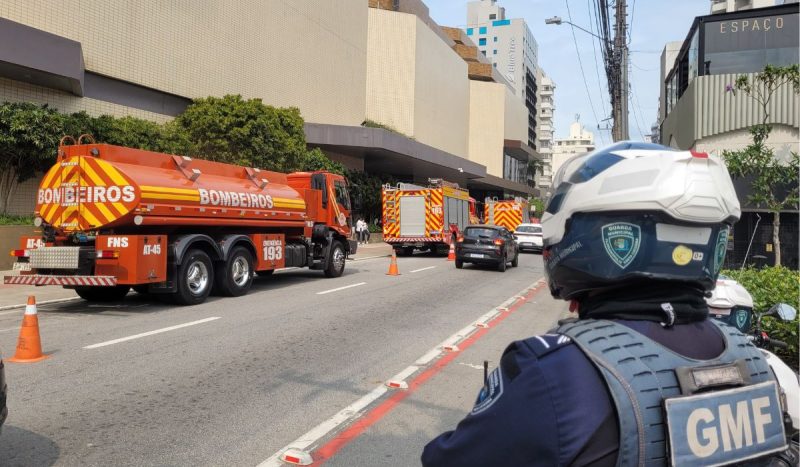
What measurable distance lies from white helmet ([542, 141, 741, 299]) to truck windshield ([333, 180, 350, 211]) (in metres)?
15.6

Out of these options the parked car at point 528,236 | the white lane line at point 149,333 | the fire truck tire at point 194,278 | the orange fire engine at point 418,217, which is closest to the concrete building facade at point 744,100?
the orange fire engine at point 418,217

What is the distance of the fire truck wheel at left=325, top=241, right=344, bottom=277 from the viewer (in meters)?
16.5

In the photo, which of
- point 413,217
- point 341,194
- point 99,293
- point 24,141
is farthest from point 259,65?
point 99,293

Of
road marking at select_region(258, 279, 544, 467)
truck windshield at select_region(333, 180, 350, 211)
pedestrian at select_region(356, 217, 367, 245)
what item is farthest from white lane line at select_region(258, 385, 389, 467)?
pedestrian at select_region(356, 217, 367, 245)

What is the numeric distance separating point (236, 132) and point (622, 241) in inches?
893

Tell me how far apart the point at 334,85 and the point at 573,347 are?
1642 inches

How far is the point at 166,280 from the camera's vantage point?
1059cm

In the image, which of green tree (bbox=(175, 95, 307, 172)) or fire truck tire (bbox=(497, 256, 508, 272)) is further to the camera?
green tree (bbox=(175, 95, 307, 172))

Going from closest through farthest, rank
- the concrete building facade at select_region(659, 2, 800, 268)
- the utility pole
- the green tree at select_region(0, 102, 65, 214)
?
the utility pole < the green tree at select_region(0, 102, 65, 214) < the concrete building facade at select_region(659, 2, 800, 268)

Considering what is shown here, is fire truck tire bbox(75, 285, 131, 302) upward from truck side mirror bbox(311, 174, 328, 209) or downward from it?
downward

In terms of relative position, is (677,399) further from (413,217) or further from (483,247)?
(413,217)

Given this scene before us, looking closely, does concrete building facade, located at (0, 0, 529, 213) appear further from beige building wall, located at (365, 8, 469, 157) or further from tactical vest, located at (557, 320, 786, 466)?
tactical vest, located at (557, 320, 786, 466)

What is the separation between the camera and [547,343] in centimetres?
147

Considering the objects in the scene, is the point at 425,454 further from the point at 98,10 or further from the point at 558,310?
the point at 98,10
